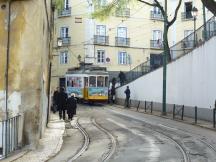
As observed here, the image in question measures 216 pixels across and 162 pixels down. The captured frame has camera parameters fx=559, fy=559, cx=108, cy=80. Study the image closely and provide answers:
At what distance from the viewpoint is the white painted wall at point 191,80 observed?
30234 millimetres

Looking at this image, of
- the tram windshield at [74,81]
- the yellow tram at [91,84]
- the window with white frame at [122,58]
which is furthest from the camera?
the window with white frame at [122,58]

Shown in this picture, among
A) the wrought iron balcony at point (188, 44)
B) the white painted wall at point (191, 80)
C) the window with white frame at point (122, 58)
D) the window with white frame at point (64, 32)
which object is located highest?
the window with white frame at point (64, 32)

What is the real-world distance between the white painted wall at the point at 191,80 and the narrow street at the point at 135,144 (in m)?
4.88

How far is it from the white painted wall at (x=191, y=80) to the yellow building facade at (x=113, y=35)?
23.1 meters

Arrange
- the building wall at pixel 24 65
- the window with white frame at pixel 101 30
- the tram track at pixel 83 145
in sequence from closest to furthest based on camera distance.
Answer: the tram track at pixel 83 145, the building wall at pixel 24 65, the window with white frame at pixel 101 30

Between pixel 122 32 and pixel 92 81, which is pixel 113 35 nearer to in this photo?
pixel 122 32

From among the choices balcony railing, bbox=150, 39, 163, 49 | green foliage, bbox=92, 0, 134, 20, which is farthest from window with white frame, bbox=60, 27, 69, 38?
green foliage, bbox=92, 0, 134, 20

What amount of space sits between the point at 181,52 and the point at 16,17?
814 inches

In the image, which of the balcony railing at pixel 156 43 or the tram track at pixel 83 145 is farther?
the balcony railing at pixel 156 43

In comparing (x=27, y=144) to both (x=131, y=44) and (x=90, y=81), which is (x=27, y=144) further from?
(x=131, y=44)

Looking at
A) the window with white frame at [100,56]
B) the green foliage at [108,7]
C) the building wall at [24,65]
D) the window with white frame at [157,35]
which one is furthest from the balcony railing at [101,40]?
the building wall at [24,65]

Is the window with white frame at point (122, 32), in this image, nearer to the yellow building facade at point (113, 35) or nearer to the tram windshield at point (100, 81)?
the yellow building facade at point (113, 35)

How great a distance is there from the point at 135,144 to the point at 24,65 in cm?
441

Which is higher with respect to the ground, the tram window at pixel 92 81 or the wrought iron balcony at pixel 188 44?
the wrought iron balcony at pixel 188 44
